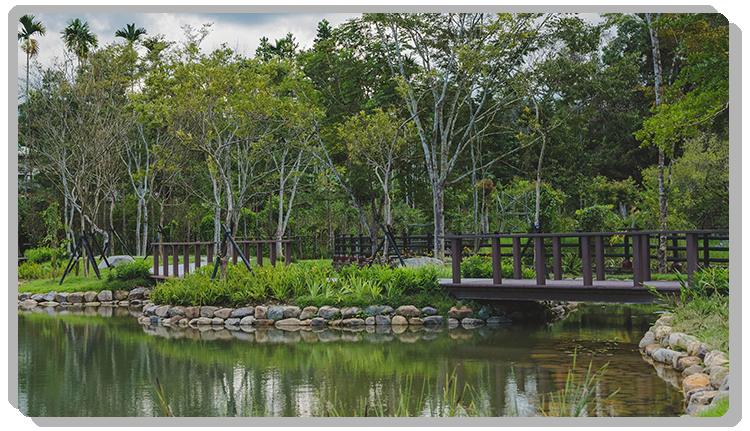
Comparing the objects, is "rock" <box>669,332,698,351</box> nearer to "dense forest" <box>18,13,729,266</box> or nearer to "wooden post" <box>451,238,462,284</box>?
"dense forest" <box>18,13,729,266</box>

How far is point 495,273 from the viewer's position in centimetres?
1000

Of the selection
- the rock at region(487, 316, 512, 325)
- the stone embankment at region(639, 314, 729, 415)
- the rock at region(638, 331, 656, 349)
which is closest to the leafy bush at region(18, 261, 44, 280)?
the rock at region(487, 316, 512, 325)

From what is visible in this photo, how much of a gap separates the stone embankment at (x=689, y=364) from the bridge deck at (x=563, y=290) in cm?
69

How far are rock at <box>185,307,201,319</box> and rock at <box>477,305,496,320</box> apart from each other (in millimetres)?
4838

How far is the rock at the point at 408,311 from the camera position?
10406 millimetres

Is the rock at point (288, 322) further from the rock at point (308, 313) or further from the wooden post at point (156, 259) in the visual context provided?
the wooden post at point (156, 259)

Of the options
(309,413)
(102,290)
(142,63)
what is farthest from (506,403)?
(142,63)

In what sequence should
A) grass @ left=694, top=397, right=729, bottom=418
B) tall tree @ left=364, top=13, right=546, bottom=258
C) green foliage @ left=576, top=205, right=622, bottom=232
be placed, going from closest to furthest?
grass @ left=694, top=397, right=729, bottom=418 < tall tree @ left=364, top=13, right=546, bottom=258 < green foliage @ left=576, top=205, right=622, bottom=232

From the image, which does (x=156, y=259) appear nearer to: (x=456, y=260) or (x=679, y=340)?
(x=456, y=260)

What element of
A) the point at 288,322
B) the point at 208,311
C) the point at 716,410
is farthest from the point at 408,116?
the point at 716,410

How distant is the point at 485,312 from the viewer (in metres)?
10.5

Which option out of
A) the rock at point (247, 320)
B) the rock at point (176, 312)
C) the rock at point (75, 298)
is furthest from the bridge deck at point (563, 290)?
the rock at point (75, 298)

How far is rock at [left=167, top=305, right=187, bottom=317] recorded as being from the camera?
11.2 meters

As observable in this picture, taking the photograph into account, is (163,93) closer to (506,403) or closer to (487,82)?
(487,82)
